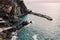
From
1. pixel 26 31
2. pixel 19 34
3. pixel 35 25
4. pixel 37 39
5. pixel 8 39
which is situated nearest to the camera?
pixel 8 39

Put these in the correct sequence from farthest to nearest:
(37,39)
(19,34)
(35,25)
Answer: (35,25)
(19,34)
(37,39)

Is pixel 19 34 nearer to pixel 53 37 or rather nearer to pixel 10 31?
pixel 10 31

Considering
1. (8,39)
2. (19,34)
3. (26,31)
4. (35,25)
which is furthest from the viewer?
(35,25)

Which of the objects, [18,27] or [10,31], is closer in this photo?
[10,31]

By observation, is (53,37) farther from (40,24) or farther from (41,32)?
(40,24)

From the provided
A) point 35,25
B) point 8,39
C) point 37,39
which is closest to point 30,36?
point 37,39

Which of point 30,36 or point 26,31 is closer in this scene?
point 30,36

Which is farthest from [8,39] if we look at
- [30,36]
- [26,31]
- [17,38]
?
[26,31]

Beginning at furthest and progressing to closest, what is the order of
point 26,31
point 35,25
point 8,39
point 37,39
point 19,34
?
point 35,25 → point 26,31 → point 19,34 → point 37,39 → point 8,39
